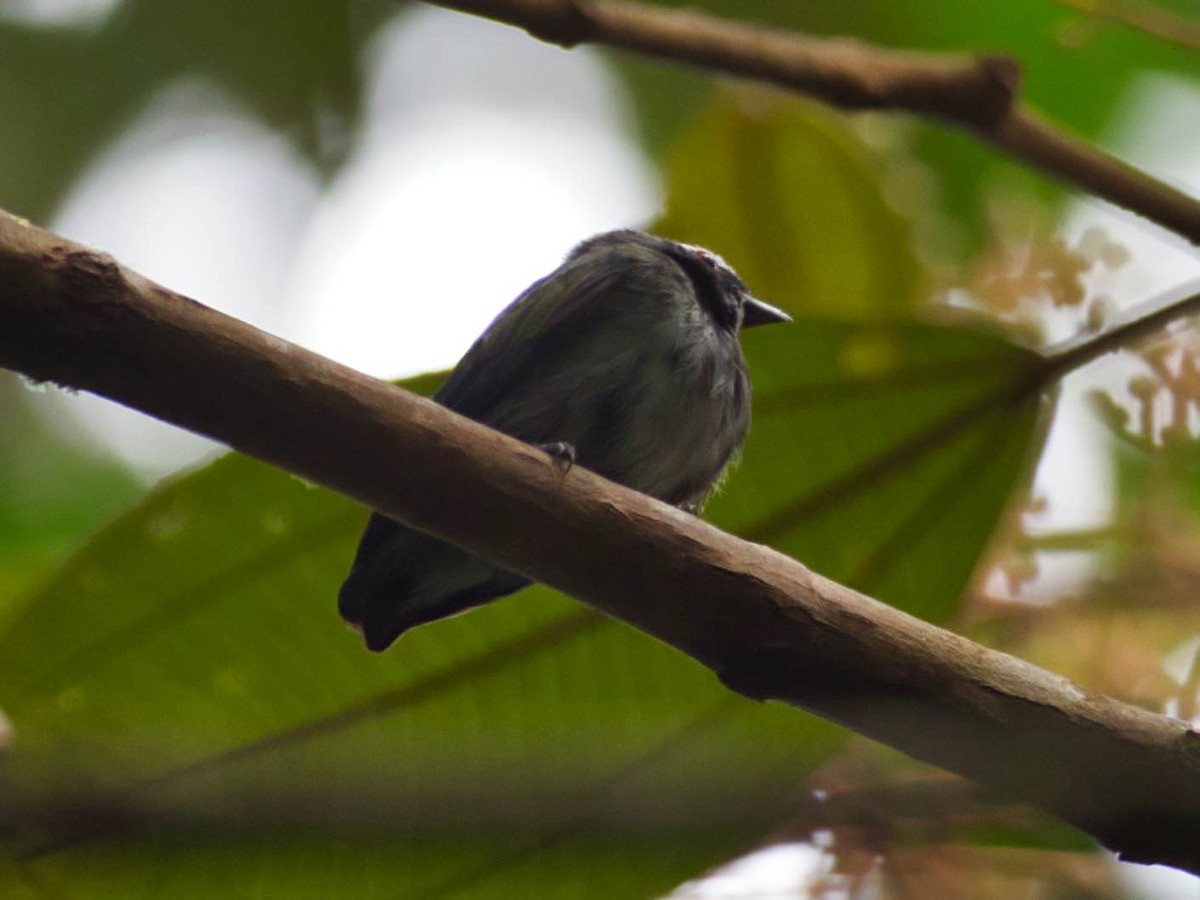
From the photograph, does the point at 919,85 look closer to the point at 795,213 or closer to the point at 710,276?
the point at 795,213

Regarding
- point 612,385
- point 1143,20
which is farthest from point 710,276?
point 1143,20

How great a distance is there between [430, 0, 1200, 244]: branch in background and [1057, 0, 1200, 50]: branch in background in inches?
19.3

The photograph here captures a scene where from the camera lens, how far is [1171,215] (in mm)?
2113

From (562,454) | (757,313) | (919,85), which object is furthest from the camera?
(757,313)

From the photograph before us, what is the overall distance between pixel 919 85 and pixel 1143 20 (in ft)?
2.15

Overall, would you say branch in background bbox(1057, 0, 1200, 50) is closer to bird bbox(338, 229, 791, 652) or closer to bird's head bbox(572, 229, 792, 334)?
bird bbox(338, 229, 791, 652)

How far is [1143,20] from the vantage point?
255cm

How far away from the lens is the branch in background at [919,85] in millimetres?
2100

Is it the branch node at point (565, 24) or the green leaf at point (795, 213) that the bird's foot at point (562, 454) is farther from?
the green leaf at point (795, 213)

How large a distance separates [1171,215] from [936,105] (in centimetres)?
35

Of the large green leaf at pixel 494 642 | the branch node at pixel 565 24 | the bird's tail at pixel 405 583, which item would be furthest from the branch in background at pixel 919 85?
the bird's tail at pixel 405 583

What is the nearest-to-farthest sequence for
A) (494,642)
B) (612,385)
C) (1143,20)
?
(494,642)
(1143,20)
(612,385)

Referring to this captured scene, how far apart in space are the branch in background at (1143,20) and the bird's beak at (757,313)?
980 millimetres

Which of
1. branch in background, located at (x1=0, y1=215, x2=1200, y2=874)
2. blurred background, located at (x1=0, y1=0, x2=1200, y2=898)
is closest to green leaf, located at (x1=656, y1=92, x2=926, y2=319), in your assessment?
blurred background, located at (x1=0, y1=0, x2=1200, y2=898)
